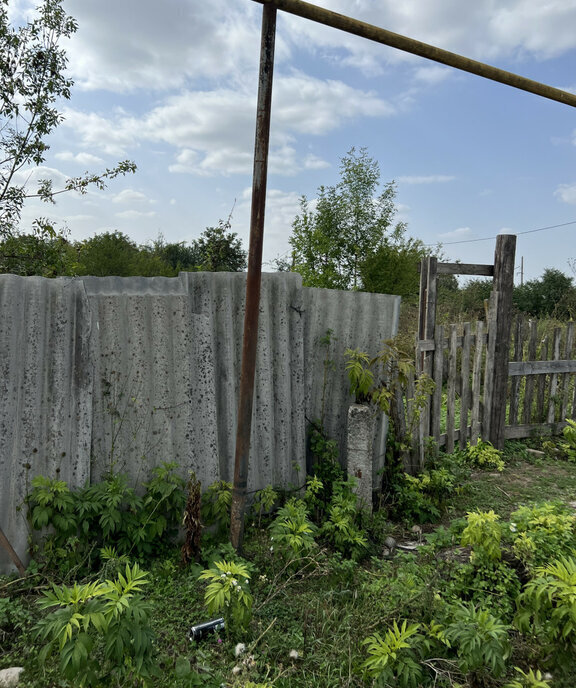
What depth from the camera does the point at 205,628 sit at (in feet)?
8.84

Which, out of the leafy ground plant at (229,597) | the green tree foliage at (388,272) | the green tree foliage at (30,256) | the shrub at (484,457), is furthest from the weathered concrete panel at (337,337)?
the green tree foliage at (388,272)

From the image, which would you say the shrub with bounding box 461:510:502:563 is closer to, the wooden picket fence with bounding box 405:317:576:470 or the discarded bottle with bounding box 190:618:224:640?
the discarded bottle with bounding box 190:618:224:640

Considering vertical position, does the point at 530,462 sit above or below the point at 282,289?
below

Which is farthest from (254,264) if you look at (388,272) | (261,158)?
(388,272)

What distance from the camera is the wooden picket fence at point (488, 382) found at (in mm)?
5652

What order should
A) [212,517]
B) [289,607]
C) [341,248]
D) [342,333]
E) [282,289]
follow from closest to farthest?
[289,607], [212,517], [282,289], [342,333], [341,248]

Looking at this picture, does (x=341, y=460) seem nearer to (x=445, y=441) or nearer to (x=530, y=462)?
(x=445, y=441)

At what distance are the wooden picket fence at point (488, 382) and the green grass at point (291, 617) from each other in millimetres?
2219

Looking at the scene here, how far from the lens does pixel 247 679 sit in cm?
227

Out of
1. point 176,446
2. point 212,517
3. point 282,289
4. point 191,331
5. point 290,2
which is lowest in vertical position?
point 212,517

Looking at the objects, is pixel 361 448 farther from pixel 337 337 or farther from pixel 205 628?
pixel 205 628

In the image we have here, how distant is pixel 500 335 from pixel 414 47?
13.0 feet

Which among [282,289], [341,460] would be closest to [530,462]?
[341,460]

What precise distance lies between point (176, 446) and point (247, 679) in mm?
1718
